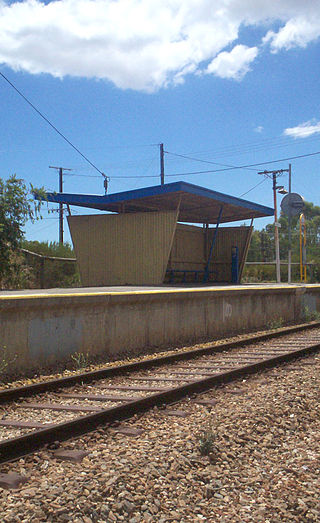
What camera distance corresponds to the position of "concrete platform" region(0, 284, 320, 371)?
26.4 feet

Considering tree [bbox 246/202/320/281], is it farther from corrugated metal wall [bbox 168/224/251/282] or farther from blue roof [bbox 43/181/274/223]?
blue roof [bbox 43/181/274/223]

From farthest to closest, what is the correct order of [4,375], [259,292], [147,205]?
[147,205]
[259,292]
[4,375]

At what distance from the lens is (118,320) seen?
10.0 meters

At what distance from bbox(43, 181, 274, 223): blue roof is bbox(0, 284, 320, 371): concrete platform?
754 centimetres

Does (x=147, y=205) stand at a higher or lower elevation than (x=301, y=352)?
higher

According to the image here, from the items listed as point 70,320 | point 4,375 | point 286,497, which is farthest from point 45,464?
point 70,320

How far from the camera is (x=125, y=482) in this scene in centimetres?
359

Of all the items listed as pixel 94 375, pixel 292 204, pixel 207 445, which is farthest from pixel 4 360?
pixel 292 204

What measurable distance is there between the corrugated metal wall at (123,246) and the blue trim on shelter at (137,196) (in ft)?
3.14

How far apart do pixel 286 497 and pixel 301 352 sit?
654 cm

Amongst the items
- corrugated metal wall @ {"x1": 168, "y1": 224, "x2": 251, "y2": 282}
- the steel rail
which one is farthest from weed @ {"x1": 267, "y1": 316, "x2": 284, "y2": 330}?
corrugated metal wall @ {"x1": 168, "y1": 224, "x2": 251, "y2": 282}

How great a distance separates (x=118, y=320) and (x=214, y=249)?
20.2 meters

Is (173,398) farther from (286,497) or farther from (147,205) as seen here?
(147,205)

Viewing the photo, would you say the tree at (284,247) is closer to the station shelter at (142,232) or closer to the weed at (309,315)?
the station shelter at (142,232)
